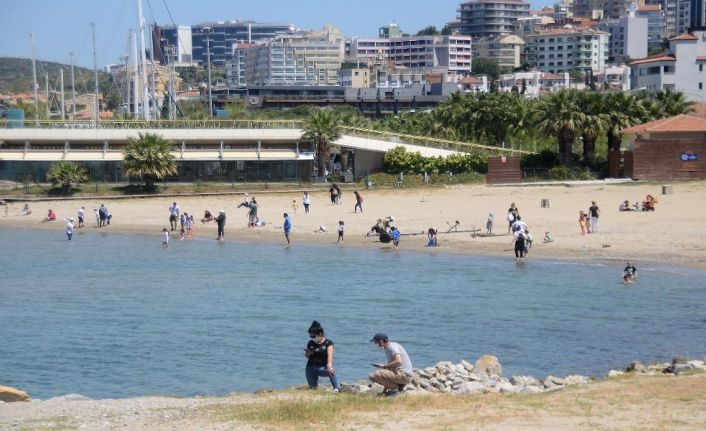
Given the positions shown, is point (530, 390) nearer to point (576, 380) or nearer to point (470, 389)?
point (470, 389)

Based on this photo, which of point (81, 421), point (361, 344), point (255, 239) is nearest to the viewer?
point (81, 421)

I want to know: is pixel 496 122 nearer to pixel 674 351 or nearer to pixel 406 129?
pixel 406 129

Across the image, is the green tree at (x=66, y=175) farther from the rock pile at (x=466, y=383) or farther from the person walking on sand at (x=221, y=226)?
the rock pile at (x=466, y=383)

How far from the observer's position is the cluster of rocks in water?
59.2 ft

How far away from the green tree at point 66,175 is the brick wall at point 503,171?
22.5 meters

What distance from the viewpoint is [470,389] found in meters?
18.0

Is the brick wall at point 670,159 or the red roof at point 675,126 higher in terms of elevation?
the red roof at point 675,126

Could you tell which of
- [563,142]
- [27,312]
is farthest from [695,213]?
[27,312]

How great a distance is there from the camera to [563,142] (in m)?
60.2

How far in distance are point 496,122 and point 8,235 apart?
30.3 meters

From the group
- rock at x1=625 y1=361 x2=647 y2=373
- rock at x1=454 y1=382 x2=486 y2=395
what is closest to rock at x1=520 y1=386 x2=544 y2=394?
rock at x1=454 y1=382 x2=486 y2=395

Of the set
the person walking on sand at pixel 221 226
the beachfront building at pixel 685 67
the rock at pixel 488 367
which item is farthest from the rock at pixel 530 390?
the beachfront building at pixel 685 67

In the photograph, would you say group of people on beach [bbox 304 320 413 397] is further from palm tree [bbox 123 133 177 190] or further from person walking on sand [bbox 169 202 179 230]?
palm tree [bbox 123 133 177 190]

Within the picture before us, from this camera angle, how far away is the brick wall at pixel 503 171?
58938 millimetres
